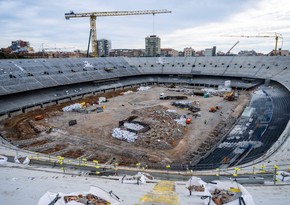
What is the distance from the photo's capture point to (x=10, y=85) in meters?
38.2

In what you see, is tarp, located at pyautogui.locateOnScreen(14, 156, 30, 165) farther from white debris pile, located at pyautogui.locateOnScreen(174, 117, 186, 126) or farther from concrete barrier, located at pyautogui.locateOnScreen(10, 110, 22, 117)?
concrete barrier, located at pyautogui.locateOnScreen(10, 110, 22, 117)

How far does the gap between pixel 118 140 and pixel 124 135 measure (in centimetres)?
95

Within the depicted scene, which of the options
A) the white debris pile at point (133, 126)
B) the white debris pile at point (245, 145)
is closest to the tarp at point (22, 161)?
the white debris pile at point (133, 126)

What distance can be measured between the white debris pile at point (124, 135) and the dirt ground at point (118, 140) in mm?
538

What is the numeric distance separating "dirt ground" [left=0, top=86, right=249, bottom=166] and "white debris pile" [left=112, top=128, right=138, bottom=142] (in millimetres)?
538

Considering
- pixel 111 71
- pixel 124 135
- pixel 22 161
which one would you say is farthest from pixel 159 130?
pixel 111 71

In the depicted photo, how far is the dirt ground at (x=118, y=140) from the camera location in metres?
20.9

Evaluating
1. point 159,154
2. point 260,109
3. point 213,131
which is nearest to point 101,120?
point 159,154

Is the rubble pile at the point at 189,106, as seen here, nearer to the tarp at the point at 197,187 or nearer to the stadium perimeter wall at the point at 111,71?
the stadium perimeter wall at the point at 111,71

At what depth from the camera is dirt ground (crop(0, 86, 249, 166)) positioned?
20859mm

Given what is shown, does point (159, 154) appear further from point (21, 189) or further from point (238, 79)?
point (238, 79)

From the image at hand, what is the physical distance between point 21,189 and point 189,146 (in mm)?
17129

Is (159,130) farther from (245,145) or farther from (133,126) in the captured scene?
(245,145)

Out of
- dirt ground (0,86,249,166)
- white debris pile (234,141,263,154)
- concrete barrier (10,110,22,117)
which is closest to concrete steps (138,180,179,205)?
dirt ground (0,86,249,166)
